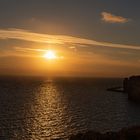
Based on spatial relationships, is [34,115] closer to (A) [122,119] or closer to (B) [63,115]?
(B) [63,115]

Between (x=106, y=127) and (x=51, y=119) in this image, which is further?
(x=51, y=119)

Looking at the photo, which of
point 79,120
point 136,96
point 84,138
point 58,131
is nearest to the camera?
point 84,138

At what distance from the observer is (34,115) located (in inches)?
3260

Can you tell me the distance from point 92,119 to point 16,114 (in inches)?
886

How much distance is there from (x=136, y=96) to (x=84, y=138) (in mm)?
101049

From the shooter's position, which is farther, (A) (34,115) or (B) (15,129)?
(A) (34,115)

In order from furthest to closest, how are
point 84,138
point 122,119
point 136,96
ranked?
point 136,96
point 122,119
point 84,138

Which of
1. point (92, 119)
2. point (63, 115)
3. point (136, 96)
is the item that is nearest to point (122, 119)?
point (92, 119)

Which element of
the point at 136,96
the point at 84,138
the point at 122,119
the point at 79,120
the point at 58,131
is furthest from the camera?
the point at 136,96

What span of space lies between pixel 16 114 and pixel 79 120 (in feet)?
65.6

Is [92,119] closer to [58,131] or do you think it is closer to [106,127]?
[106,127]

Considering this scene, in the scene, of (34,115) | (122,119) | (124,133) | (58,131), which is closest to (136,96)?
(122,119)

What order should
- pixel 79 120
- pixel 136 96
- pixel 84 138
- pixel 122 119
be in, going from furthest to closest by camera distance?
pixel 136 96 < pixel 122 119 < pixel 79 120 < pixel 84 138

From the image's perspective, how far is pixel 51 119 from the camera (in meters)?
76.1
